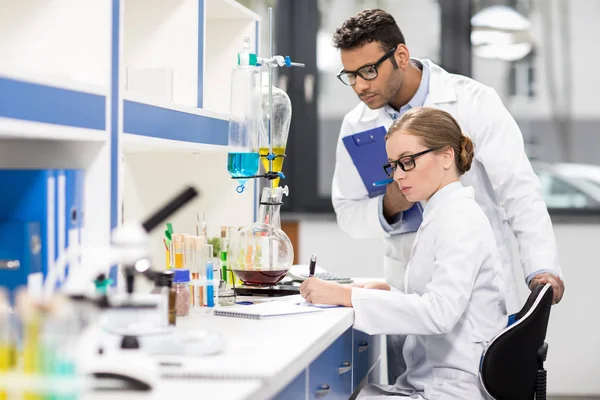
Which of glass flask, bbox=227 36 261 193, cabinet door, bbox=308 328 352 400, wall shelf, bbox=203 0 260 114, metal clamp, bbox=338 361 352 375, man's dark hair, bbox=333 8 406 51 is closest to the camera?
cabinet door, bbox=308 328 352 400

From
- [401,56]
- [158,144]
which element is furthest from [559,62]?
[158,144]

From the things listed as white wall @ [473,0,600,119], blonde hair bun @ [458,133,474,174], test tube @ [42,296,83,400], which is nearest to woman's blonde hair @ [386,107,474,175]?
blonde hair bun @ [458,133,474,174]

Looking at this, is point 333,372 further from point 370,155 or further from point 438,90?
point 438,90

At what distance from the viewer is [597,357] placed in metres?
3.92

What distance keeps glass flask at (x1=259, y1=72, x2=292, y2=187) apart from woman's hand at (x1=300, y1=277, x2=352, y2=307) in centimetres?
47

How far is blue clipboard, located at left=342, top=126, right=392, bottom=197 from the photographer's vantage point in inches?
94.6

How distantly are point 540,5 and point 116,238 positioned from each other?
3392mm

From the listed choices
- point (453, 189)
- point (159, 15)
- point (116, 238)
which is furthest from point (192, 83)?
point (116, 238)

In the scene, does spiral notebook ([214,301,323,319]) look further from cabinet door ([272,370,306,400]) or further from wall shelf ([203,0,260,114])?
wall shelf ([203,0,260,114])

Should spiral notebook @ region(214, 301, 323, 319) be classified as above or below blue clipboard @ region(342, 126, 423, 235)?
below

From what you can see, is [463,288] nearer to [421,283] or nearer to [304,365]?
[421,283]

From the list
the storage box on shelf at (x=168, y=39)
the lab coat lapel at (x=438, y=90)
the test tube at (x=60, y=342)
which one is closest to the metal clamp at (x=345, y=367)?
the storage box on shelf at (x=168, y=39)

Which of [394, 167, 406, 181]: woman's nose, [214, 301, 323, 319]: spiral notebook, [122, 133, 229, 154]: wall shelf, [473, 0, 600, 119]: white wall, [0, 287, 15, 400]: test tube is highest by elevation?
[473, 0, 600, 119]: white wall

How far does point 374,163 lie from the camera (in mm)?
2443
